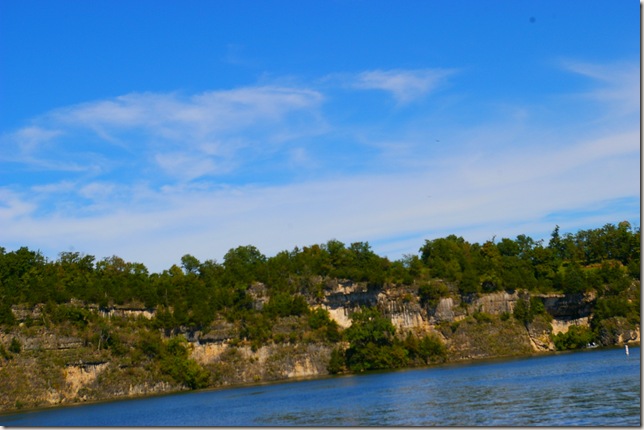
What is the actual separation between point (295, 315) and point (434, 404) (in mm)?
72558

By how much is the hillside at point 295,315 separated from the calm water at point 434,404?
22.4m

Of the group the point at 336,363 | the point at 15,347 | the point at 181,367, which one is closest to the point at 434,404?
the point at 336,363

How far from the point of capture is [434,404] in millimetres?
53219

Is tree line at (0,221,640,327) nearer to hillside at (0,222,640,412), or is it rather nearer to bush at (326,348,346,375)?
hillside at (0,222,640,412)

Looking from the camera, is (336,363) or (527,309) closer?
(336,363)

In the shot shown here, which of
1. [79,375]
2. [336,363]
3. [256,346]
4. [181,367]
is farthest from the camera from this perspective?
[256,346]

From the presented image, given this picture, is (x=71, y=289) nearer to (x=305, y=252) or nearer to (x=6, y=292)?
(x=6, y=292)

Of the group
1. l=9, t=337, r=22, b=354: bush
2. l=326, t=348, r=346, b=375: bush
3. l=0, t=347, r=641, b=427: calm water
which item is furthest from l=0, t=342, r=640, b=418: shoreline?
l=0, t=347, r=641, b=427: calm water

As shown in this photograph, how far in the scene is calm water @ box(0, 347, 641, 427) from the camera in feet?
141

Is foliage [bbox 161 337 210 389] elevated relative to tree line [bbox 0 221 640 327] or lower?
lower

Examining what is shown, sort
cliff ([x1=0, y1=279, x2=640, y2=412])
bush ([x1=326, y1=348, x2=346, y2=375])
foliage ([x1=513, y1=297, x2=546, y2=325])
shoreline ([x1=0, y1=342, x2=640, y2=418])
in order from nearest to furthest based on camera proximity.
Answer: shoreline ([x1=0, y1=342, x2=640, y2=418]) < cliff ([x1=0, y1=279, x2=640, y2=412]) < bush ([x1=326, y1=348, x2=346, y2=375]) < foliage ([x1=513, y1=297, x2=546, y2=325])

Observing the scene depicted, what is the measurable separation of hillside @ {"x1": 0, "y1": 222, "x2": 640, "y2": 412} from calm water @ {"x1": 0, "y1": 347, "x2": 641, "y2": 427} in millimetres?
22390

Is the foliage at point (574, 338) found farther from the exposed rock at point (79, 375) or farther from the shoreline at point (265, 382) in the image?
the exposed rock at point (79, 375)

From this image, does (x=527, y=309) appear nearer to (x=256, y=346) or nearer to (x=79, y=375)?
(x=256, y=346)
